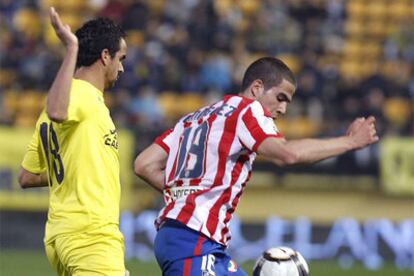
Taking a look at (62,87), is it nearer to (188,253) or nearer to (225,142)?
(225,142)

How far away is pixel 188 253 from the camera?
6.29 meters

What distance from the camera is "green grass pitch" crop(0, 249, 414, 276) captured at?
1358 cm

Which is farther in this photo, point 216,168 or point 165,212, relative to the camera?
point 165,212

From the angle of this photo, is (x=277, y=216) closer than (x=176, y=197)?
No

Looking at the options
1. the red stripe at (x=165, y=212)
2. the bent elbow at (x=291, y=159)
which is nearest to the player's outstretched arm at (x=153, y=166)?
the red stripe at (x=165, y=212)

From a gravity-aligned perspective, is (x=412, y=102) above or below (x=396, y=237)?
above

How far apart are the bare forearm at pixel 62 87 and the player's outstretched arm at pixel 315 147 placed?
1128 millimetres

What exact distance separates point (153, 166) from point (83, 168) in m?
0.63

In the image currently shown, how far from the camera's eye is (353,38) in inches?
885

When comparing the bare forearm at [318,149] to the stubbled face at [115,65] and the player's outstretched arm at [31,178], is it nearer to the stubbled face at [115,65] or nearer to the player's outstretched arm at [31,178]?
the stubbled face at [115,65]

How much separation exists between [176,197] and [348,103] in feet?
42.3

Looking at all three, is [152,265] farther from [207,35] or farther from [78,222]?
[78,222]

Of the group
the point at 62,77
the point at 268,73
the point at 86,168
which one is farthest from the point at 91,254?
the point at 268,73

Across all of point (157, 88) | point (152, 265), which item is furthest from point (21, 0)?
point (152, 265)
